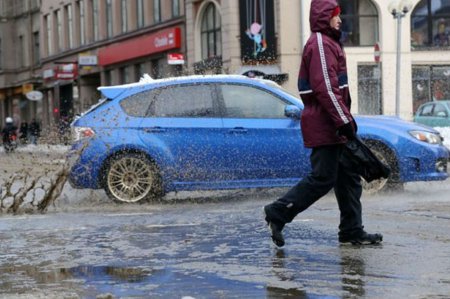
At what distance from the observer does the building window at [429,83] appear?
38531 mm

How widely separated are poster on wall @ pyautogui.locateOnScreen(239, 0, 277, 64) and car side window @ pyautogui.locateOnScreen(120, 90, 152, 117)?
25.9m

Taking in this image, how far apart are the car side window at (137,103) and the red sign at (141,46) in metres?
30.0

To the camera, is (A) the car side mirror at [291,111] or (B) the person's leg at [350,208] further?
(A) the car side mirror at [291,111]

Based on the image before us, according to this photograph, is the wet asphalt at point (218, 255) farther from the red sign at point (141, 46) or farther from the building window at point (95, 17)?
the building window at point (95, 17)

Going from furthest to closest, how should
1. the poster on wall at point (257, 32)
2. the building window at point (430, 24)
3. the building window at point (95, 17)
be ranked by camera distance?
the building window at point (95, 17) < the building window at point (430, 24) < the poster on wall at point (257, 32)

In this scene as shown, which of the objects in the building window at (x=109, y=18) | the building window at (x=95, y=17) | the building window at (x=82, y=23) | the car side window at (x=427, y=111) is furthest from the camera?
the building window at (x=82, y=23)

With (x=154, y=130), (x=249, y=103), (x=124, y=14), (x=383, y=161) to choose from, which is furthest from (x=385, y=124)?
(x=124, y=14)

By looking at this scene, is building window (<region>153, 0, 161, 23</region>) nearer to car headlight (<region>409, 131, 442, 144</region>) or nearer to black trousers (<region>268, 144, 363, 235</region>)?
car headlight (<region>409, 131, 442, 144</region>)

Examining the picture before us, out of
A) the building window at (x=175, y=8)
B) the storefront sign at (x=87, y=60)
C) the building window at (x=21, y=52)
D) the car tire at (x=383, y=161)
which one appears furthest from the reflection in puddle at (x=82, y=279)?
the building window at (x=21, y=52)

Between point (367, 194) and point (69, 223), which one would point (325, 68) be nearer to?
point (69, 223)

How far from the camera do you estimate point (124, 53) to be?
153 feet

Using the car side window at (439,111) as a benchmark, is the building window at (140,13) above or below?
above

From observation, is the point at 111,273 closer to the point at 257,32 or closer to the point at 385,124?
the point at 385,124

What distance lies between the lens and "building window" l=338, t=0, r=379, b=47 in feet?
125
